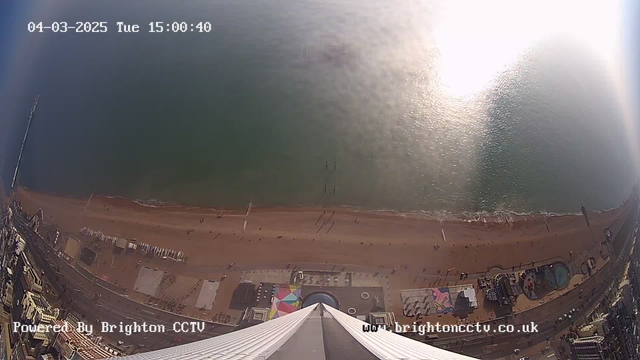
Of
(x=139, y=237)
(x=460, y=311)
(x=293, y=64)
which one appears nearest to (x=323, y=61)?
(x=293, y=64)

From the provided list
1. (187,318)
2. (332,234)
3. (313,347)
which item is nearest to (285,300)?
(332,234)

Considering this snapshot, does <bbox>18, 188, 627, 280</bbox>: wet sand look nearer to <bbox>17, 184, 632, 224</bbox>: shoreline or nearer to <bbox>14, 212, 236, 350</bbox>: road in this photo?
<bbox>17, 184, 632, 224</bbox>: shoreline

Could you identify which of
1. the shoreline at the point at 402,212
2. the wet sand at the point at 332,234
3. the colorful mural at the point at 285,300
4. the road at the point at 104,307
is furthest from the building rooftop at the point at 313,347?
the shoreline at the point at 402,212

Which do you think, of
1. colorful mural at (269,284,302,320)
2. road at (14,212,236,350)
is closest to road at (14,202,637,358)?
road at (14,212,236,350)

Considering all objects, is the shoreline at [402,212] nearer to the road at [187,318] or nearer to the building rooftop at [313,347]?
the road at [187,318]

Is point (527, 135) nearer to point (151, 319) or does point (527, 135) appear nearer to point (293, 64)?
point (293, 64)
